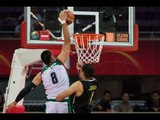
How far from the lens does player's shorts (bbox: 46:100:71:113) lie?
17.5ft

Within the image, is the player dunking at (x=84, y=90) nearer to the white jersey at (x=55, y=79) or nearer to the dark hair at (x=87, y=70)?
the dark hair at (x=87, y=70)

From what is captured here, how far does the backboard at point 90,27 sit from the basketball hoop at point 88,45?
10 cm

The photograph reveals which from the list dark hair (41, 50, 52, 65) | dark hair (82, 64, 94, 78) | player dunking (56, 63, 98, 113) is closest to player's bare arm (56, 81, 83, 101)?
player dunking (56, 63, 98, 113)

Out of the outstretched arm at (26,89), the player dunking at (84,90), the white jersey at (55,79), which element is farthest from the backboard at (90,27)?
the player dunking at (84,90)

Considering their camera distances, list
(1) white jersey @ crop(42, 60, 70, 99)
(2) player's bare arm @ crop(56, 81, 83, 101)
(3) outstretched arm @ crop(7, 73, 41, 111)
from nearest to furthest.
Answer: (2) player's bare arm @ crop(56, 81, 83, 101) < (1) white jersey @ crop(42, 60, 70, 99) < (3) outstretched arm @ crop(7, 73, 41, 111)

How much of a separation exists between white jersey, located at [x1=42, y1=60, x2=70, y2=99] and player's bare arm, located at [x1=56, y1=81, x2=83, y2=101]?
20 centimetres

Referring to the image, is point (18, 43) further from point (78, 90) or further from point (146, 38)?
point (78, 90)

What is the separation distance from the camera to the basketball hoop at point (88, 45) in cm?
646

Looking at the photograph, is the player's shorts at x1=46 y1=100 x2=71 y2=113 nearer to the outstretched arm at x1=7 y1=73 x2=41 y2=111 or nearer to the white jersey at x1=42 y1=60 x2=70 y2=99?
the white jersey at x1=42 y1=60 x2=70 y2=99

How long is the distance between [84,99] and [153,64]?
5820 millimetres

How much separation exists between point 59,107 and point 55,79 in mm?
301

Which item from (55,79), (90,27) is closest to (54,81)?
(55,79)

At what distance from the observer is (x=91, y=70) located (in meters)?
5.23
